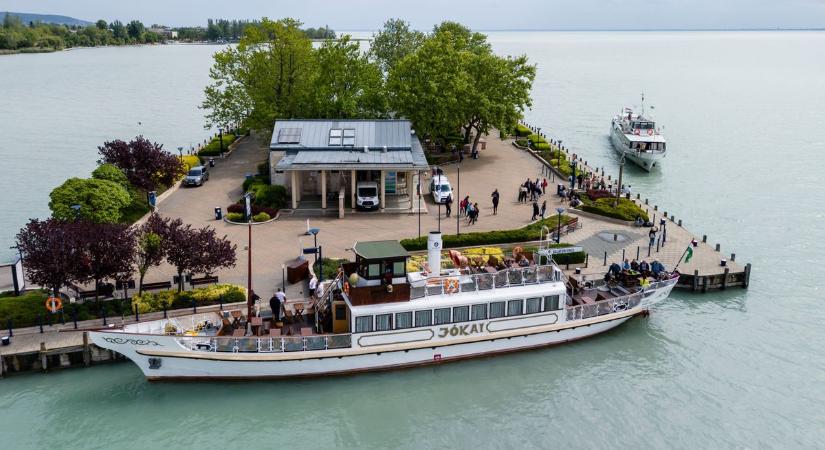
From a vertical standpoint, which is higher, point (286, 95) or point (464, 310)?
point (286, 95)

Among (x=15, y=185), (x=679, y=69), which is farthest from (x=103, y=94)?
(x=679, y=69)

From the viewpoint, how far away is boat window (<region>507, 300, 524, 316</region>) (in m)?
27.4

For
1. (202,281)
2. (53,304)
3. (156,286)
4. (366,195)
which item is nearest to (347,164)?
(366,195)

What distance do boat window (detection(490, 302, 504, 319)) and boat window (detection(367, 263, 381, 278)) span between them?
505 centimetres

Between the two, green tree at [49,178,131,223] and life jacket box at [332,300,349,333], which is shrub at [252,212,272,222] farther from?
life jacket box at [332,300,349,333]

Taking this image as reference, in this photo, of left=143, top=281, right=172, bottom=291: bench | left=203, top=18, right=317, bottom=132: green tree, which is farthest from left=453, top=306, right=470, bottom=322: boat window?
left=203, top=18, right=317, bottom=132: green tree

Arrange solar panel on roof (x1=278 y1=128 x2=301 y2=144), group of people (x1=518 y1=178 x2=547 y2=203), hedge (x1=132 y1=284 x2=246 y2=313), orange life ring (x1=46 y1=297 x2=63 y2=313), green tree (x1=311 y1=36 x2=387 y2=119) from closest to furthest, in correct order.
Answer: orange life ring (x1=46 y1=297 x2=63 y2=313) → hedge (x1=132 y1=284 x2=246 y2=313) → group of people (x1=518 y1=178 x2=547 y2=203) → solar panel on roof (x1=278 y1=128 x2=301 y2=144) → green tree (x1=311 y1=36 x2=387 y2=119)

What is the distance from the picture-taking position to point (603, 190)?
47750mm

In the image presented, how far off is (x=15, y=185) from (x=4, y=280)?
29114 mm

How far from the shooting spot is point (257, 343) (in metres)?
24.9

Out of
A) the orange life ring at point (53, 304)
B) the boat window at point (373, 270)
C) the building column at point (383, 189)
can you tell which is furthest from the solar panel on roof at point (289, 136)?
the boat window at point (373, 270)

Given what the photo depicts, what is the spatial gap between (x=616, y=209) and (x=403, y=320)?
2190cm

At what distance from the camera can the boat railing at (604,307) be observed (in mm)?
28578

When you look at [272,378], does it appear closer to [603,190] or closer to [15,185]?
[603,190]
